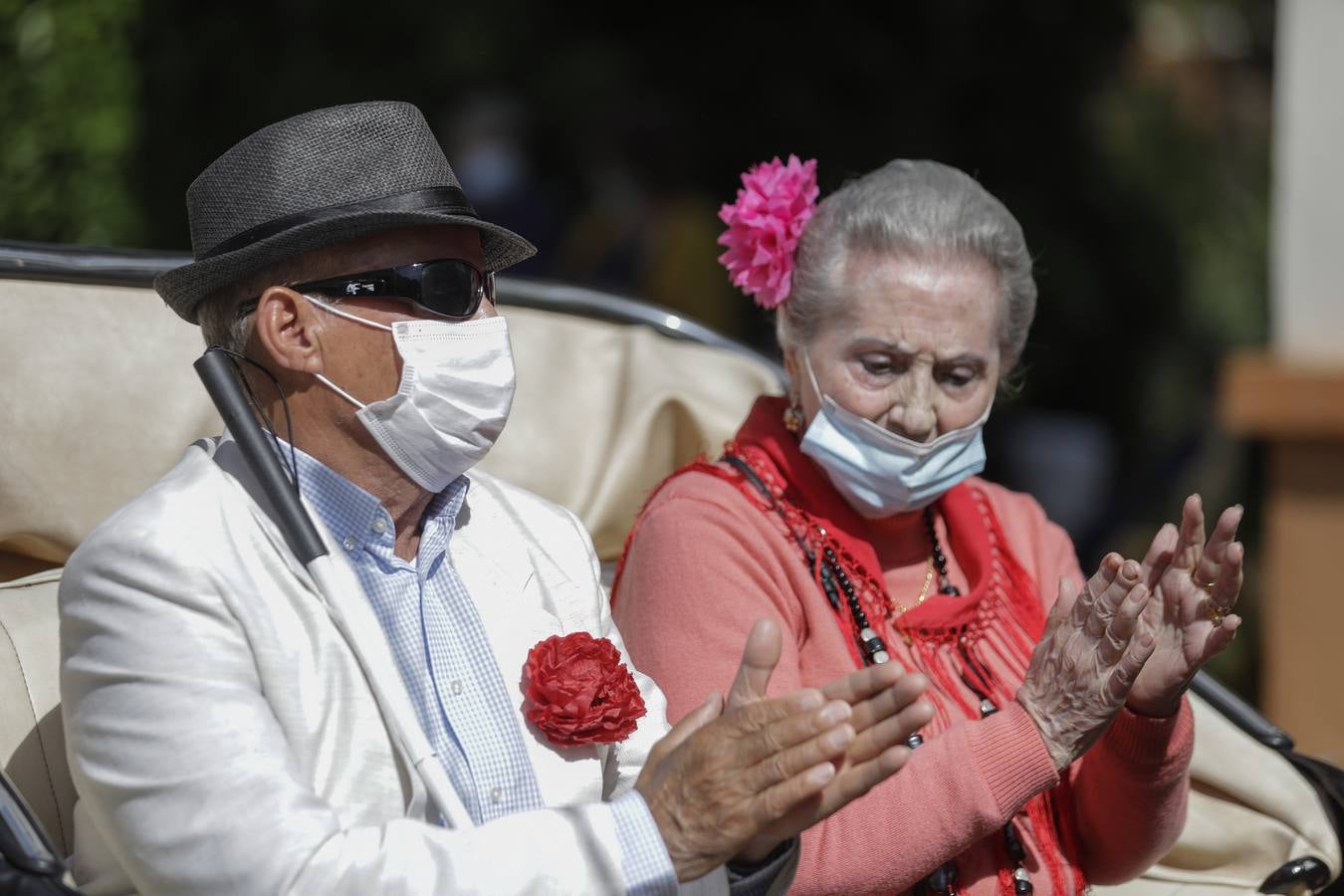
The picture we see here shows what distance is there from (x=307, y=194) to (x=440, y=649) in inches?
28.3

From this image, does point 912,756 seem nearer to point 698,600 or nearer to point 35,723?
point 698,600

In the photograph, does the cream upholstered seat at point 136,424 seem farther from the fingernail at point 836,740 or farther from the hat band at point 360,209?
the fingernail at point 836,740

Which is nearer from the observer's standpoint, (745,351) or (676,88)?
(745,351)

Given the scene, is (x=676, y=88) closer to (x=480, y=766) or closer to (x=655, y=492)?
(x=655, y=492)

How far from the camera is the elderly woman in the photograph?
2740 millimetres

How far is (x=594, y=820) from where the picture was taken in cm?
224

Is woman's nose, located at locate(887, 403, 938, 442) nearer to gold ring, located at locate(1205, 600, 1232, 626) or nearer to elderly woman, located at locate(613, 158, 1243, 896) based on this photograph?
elderly woman, located at locate(613, 158, 1243, 896)

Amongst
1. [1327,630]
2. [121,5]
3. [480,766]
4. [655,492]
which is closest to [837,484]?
[655,492]

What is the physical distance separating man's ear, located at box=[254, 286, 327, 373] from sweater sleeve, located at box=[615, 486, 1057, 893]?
2.64 feet

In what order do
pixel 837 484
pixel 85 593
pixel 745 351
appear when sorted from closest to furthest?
pixel 85 593 → pixel 837 484 → pixel 745 351

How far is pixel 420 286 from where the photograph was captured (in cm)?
254

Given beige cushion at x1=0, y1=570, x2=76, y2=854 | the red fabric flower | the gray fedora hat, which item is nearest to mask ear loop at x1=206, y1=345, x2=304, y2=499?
the gray fedora hat

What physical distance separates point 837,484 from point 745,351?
1.00 meters

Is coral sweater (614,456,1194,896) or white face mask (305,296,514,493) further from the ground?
white face mask (305,296,514,493)
